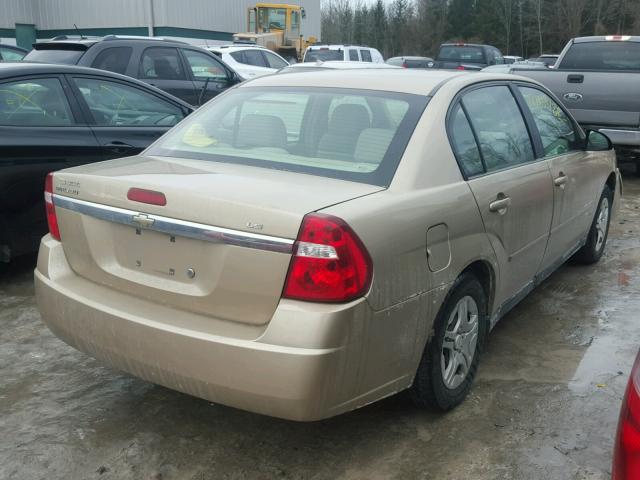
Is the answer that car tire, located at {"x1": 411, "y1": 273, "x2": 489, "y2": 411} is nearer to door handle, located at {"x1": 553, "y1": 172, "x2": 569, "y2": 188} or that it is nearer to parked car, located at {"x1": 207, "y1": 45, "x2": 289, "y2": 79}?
door handle, located at {"x1": 553, "y1": 172, "x2": 569, "y2": 188}

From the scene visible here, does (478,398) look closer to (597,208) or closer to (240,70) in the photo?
(597,208)

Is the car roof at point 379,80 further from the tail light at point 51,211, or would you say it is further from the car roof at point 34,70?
the car roof at point 34,70

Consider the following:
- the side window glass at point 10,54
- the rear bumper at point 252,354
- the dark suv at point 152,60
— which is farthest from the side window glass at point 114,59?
the rear bumper at point 252,354

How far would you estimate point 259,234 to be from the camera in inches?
101

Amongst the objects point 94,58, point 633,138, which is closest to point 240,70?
point 94,58

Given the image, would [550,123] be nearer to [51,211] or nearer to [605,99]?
[51,211]

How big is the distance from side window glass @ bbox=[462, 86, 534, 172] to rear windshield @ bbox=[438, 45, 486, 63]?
20242 millimetres

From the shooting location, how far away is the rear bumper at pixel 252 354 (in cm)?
249

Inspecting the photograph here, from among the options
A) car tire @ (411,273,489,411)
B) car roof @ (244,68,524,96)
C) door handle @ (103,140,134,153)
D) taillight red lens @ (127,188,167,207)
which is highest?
car roof @ (244,68,524,96)

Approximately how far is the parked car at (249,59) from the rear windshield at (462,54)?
915cm

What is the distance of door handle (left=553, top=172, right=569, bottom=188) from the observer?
4.29 m

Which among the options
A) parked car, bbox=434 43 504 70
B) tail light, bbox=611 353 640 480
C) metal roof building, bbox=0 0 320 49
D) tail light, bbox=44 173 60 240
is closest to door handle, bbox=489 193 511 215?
tail light, bbox=611 353 640 480

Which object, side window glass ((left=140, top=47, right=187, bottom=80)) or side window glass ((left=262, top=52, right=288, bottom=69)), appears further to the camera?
side window glass ((left=262, top=52, right=288, bottom=69))

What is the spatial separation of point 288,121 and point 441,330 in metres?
1.27
